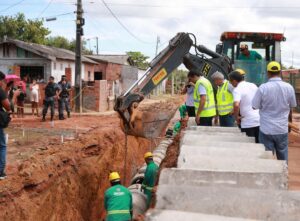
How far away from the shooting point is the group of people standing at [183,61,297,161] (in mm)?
5590

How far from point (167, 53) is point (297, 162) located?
4638mm

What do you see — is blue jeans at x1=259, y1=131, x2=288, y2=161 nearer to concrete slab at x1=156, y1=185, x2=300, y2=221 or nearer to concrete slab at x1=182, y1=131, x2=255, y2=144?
concrete slab at x1=182, y1=131, x2=255, y2=144

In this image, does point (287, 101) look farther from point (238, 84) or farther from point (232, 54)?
point (232, 54)

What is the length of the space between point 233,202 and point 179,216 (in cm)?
41

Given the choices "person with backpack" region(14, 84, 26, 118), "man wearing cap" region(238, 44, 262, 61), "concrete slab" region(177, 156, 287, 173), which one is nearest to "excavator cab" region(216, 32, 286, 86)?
"man wearing cap" region(238, 44, 262, 61)

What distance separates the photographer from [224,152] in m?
4.74

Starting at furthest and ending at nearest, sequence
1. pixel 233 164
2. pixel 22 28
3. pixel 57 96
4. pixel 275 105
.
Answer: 1. pixel 22 28
2. pixel 57 96
3. pixel 275 105
4. pixel 233 164

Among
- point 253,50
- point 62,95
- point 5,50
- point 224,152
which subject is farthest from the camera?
point 5,50

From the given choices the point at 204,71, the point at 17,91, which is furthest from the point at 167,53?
the point at 17,91

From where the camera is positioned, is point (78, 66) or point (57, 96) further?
point (78, 66)

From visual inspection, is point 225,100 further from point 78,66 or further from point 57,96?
point 78,66

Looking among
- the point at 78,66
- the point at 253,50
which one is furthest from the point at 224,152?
the point at 78,66

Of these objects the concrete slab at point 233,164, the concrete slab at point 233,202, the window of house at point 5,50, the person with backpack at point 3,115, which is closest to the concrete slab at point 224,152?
the concrete slab at point 233,164

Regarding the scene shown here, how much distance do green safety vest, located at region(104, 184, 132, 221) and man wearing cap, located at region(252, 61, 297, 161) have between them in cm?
A: 229
